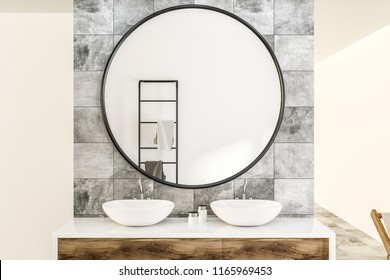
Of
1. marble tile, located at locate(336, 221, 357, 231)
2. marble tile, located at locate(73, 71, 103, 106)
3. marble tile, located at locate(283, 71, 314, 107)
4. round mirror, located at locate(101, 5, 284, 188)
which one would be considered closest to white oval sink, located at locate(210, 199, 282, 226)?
round mirror, located at locate(101, 5, 284, 188)

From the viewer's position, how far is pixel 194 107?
3012mm

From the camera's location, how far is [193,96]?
119 inches

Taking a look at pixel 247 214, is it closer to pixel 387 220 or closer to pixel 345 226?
pixel 387 220

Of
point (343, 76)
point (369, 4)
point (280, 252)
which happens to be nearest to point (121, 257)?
point (280, 252)

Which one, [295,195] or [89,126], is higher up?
[89,126]

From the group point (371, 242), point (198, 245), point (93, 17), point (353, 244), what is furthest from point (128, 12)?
point (371, 242)

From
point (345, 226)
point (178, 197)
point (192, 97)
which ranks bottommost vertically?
point (345, 226)

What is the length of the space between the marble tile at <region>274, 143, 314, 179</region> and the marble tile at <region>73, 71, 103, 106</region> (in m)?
1.28

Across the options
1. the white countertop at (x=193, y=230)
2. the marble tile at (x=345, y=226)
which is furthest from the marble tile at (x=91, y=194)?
the marble tile at (x=345, y=226)

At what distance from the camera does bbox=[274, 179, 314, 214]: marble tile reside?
302cm

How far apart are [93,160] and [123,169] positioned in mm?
215

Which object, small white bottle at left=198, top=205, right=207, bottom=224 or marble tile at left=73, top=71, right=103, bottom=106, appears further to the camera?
marble tile at left=73, top=71, right=103, bottom=106

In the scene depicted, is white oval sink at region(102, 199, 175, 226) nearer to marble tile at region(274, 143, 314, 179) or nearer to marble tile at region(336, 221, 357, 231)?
marble tile at region(274, 143, 314, 179)
